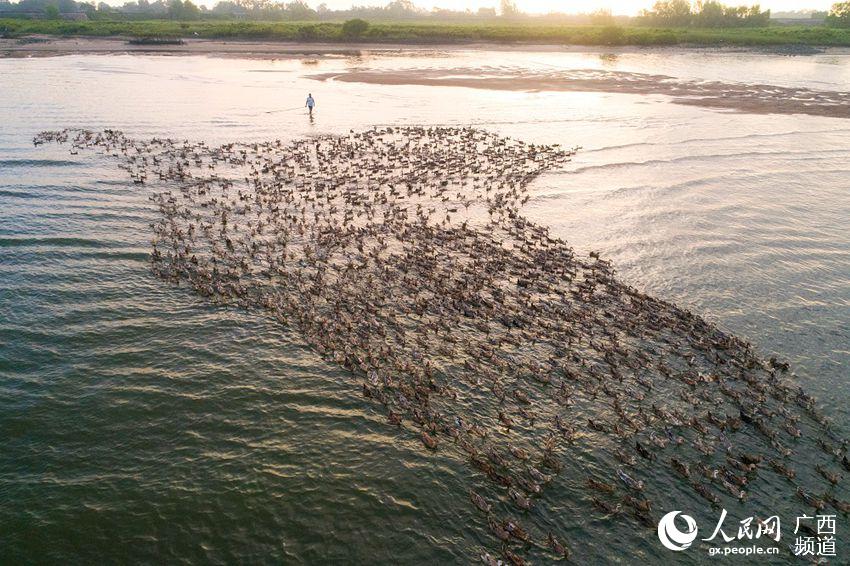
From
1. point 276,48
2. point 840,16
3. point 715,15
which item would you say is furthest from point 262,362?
point 840,16

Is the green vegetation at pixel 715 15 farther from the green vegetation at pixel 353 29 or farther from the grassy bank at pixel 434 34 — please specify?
the green vegetation at pixel 353 29

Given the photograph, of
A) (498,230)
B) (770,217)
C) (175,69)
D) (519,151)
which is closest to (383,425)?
(498,230)

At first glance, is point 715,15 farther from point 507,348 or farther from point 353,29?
point 507,348

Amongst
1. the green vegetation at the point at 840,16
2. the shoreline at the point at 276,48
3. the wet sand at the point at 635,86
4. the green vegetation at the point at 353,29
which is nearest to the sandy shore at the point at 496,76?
the wet sand at the point at 635,86

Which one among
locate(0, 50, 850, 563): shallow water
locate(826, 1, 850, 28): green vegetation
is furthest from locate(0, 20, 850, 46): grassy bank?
locate(0, 50, 850, 563): shallow water

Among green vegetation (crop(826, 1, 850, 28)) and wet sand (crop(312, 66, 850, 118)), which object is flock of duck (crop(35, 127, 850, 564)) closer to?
wet sand (crop(312, 66, 850, 118))

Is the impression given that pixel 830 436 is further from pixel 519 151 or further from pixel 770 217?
pixel 519 151
